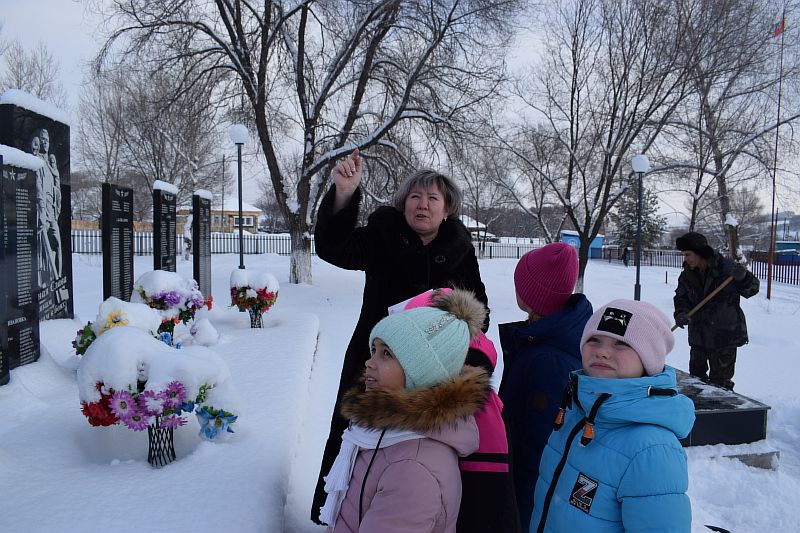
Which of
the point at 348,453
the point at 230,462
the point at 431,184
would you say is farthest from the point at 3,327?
the point at 348,453

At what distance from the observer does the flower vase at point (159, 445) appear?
2965 millimetres

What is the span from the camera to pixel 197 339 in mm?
6273

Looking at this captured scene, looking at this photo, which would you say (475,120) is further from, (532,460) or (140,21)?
(532,460)

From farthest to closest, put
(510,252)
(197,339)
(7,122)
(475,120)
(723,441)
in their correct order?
(510,252) < (475,120) < (197,339) < (7,122) < (723,441)

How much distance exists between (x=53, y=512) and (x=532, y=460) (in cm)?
213

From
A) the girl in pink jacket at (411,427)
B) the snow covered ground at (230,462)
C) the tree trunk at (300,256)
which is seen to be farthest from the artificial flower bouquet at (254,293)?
the tree trunk at (300,256)

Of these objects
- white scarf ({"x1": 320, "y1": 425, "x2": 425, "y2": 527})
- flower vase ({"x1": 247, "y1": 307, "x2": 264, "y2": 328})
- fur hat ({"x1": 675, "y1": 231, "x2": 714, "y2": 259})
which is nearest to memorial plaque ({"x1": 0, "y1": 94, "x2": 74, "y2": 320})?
flower vase ({"x1": 247, "y1": 307, "x2": 264, "y2": 328})

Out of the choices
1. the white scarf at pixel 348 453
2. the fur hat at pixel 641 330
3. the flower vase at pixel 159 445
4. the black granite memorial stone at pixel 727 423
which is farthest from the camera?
the black granite memorial stone at pixel 727 423

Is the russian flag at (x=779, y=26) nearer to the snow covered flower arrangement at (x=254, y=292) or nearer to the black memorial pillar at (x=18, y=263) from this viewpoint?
the snow covered flower arrangement at (x=254, y=292)

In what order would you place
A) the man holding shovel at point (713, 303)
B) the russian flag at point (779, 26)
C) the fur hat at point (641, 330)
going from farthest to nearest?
the russian flag at point (779, 26) → the man holding shovel at point (713, 303) → the fur hat at point (641, 330)

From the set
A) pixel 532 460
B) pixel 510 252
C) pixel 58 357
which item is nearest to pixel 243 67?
pixel 58 357

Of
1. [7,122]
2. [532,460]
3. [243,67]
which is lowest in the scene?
[532,460]

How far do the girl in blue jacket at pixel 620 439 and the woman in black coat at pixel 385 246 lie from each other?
0.81 meters

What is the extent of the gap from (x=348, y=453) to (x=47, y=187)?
5.59 metres
